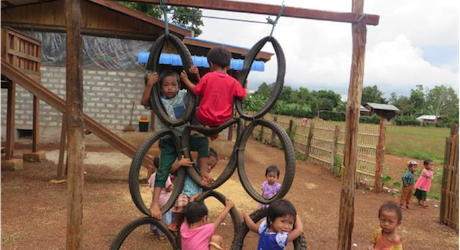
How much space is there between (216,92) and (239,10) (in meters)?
0.81

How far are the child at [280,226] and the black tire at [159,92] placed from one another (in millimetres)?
1096

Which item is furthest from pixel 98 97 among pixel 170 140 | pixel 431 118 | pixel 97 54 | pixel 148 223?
pixel 431 118

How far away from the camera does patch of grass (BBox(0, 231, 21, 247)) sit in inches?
164

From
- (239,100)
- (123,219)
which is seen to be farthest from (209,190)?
(123,219)

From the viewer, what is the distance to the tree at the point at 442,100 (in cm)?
6994

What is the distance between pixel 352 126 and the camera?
3234 millimetres

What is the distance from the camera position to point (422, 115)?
229 ft

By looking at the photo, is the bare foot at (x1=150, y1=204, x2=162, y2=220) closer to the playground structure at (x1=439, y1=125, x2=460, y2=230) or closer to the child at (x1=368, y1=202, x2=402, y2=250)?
the child at (x1=368, y1=202, x2=402, y2=250)

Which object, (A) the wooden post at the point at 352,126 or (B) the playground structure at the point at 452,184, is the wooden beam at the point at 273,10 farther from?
(B) the playground structure at the point at 452,184

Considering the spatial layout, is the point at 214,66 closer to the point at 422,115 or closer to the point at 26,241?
the point at 26,241

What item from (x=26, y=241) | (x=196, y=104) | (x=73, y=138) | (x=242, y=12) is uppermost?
(x=242, y=12)

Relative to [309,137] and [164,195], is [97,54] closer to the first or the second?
[309,137]

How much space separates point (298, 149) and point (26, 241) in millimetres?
9456

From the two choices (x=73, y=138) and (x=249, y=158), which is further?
(x=249, y=158)
